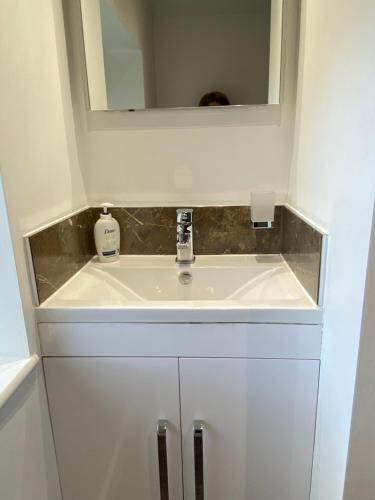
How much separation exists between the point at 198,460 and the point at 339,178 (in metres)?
0.79

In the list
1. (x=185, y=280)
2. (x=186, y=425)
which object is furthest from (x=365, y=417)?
(x=185, y=280)

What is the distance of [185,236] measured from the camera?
44.6 inches

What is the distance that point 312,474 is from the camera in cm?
96

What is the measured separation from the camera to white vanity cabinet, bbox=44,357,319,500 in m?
0.91

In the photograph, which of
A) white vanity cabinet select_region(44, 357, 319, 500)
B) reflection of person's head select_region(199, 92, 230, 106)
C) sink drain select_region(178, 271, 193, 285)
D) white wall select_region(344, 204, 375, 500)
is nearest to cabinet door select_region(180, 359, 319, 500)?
white vanity cabinet select_region(44, 357, 319, 500)

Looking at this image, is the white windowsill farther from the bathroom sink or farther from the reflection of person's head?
the reflection of person's head

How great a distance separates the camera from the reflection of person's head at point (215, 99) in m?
1.12

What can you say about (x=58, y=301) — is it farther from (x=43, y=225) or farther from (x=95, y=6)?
(x=95, y=6)

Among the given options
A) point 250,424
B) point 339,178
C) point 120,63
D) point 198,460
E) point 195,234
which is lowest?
point 198,460

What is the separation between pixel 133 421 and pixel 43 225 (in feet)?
1.87

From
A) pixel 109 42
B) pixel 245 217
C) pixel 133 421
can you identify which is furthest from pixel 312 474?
pixel 109 42

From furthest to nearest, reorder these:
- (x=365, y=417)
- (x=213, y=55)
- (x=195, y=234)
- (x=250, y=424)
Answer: (x=195, y=234)
(x=213, y=55)
(x=250, y=424)
(x=365, y=417)

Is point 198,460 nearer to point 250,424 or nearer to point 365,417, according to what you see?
point 250,424

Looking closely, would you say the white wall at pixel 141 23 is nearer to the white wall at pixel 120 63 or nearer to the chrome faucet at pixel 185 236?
the white wall at pixel 120 63
